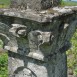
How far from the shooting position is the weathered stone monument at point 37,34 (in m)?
3.49

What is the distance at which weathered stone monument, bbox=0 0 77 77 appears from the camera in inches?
137

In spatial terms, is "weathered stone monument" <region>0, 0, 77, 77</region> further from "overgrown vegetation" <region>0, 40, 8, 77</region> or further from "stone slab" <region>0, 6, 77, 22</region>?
"overgrown vegetation" <region>0, 40, 8, 77</region>

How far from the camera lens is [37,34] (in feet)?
11.6

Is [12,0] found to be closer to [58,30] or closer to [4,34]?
[4,34]

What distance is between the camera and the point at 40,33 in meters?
3.50

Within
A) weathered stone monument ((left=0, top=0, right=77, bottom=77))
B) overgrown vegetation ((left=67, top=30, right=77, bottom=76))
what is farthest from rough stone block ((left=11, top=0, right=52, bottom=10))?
overgrown vegetation ((left=67, top=30, right=77, bottom=76))

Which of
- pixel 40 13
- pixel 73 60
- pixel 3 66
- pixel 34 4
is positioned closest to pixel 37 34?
pixel 40 13

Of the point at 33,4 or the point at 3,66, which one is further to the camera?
the point at 3,66

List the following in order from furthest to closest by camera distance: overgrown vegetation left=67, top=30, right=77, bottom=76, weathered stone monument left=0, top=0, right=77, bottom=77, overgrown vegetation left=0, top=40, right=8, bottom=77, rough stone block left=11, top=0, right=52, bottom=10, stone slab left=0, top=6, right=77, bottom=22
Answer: overgrown vegetation left=67, top=30, right=77, bottom=76
overgrown vegetation left=0, top=40, right=8, bottom=77
rough stone block left=11, top=0, right=52, bottom=10
weathered stone monument left=0, top=0, right=77, bottom=77
stone slab left=0, top=6, right=77, bottom=22

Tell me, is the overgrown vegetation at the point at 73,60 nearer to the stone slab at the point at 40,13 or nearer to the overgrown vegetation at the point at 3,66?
the overgrown vegetation at the point at 3,66

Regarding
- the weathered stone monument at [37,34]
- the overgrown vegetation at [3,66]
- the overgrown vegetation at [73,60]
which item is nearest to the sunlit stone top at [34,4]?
the weathered stone monument at [37,34]

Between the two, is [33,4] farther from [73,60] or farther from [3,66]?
[73,60]

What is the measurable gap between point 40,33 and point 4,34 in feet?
2.42

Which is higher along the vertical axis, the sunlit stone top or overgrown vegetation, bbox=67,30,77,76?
the sunlit stone top
